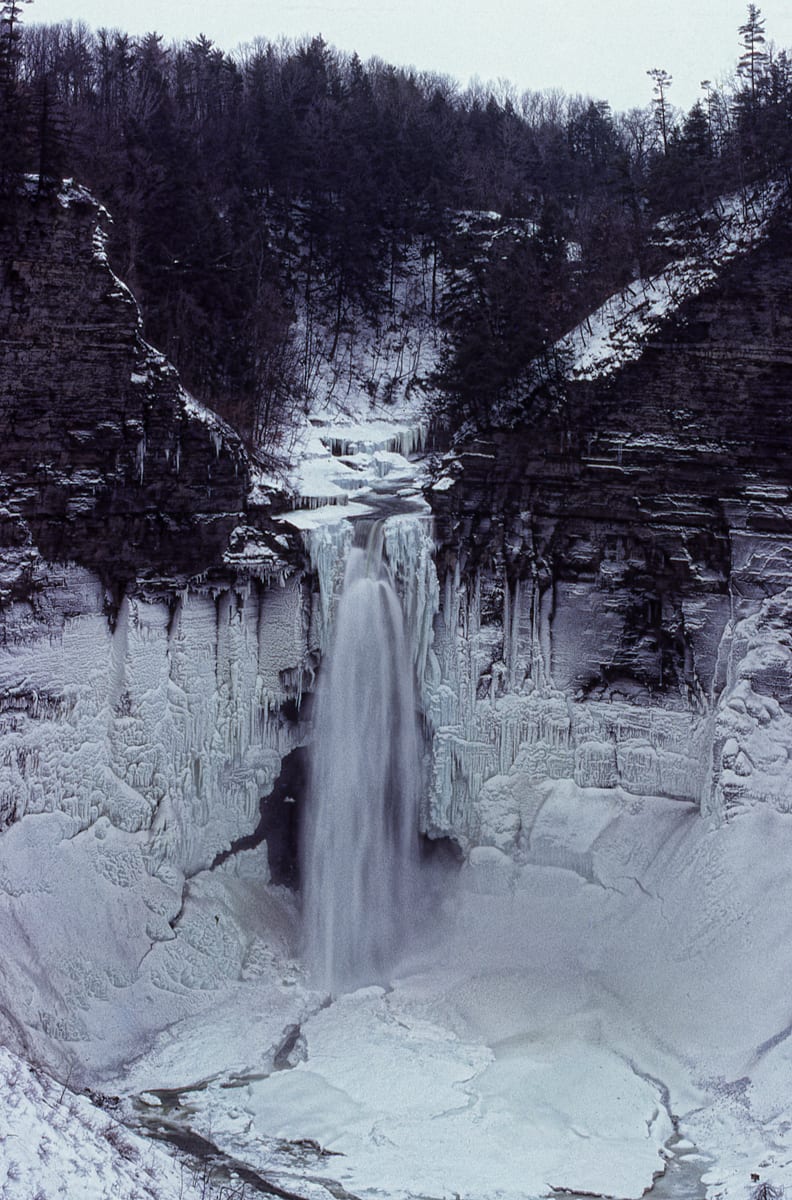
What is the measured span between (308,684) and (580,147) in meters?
32.2

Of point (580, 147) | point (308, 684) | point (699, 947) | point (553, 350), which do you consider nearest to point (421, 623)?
point (308, 684)

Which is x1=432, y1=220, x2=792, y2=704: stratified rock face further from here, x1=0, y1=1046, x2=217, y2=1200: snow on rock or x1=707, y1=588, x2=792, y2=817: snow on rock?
x1=0, y1=1046, x2=217, y2=1200: snow on rock

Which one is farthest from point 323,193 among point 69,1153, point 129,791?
point 69,1153

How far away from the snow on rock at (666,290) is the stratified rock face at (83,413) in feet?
23.2

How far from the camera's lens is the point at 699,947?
1869cm

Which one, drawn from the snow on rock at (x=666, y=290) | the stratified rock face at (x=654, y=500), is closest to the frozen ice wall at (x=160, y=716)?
the stratified rock face at (x=654, y=500)

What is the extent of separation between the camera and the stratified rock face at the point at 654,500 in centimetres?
2042

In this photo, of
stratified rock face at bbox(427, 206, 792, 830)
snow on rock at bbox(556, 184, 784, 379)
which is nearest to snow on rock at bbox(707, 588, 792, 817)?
stratified rock face at bbox(427, 206, 792, 830)

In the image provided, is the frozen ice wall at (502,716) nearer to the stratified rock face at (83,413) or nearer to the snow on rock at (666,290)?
the snow on rock at (666,290)

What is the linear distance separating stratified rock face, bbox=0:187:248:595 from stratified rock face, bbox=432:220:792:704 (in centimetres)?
513

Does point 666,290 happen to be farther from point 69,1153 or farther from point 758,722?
point 69,1153

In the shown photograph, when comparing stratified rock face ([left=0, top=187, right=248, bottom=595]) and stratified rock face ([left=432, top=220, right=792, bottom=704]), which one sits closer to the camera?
stratified rock face ([left=0, top=187, right=248, bottom=595])

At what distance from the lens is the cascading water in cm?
2133

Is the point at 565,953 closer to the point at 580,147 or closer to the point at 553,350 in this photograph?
the point at 553,350
